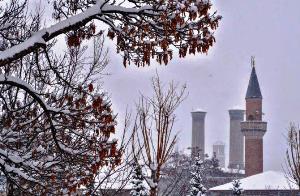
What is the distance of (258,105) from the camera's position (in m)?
85.7

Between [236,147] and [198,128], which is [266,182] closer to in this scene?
[236,147]

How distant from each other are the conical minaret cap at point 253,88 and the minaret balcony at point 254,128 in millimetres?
4857

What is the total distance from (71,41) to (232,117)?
172 meters

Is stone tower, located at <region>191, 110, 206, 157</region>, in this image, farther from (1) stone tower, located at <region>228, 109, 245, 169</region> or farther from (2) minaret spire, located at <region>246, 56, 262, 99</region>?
(2) minaret spire, located at <region>246, 56, 262, 99</region>

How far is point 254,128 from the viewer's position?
83.8m

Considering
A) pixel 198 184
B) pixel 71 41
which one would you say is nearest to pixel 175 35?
pixel 71 41

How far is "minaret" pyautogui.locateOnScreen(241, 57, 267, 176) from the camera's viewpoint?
82125mm

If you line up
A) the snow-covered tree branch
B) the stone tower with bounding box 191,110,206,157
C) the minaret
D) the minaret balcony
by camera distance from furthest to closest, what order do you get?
1. the stone tower with bounding box 191,110,206,157
2. the minaret balcony
3. the minaret
4. the snow-covered tree branch

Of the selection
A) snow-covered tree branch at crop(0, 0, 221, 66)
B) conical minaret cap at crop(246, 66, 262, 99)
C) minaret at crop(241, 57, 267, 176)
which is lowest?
snow-covered tree branch at crop(0, 0, 221, 66)

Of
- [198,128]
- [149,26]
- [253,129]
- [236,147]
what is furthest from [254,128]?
[198,128]

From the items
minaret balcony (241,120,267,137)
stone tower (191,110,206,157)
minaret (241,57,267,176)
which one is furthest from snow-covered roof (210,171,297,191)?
stone tower (191,110,206,157)

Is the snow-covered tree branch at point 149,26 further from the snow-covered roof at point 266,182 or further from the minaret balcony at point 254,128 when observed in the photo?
the minaret balcony at point 254,128

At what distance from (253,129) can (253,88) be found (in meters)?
7.60

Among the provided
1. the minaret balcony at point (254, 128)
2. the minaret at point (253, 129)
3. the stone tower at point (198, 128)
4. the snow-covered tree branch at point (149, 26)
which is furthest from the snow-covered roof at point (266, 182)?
the stone tower at point (198, 128)
